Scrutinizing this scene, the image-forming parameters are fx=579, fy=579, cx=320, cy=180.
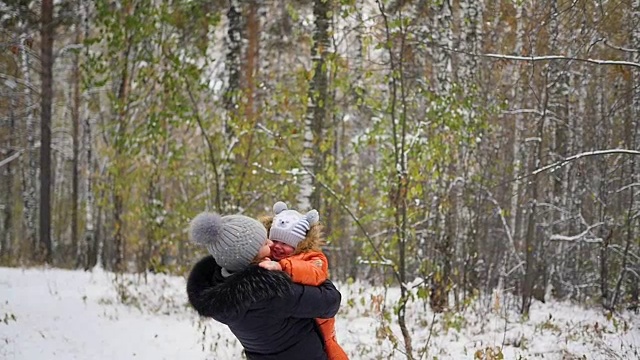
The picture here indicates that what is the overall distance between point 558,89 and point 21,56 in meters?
18.2

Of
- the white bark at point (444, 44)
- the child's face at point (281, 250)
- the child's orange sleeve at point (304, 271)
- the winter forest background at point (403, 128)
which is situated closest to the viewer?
the child's orange sleeve at point (304, 271)

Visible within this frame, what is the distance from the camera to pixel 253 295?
2.68 meters

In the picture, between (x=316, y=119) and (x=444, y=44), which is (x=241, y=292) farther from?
(x=444, y=44)

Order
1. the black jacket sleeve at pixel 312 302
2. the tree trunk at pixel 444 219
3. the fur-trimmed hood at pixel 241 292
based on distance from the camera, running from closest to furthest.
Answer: the fur-trimmed hood at pixel 241 292 < the black jacket sleeve at pixel 312 302 < the tree trunk at pixel 444 219

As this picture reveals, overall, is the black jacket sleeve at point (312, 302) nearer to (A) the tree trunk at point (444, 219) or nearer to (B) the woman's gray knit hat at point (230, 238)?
(B) the woman's gray knit hat at point (230, 238)

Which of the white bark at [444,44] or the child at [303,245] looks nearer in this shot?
the child at [303,245]

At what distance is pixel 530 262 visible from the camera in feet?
31.6

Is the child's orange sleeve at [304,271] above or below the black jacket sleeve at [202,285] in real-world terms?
above

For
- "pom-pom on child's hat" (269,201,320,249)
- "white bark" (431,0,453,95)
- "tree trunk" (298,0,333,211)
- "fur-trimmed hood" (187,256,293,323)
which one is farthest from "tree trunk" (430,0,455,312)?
"fur-trimmed hood" (187,256,293,323)

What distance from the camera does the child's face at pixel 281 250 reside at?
329 centimetres

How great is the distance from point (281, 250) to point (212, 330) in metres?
5.47

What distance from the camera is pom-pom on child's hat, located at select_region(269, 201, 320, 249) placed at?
10.6 ft

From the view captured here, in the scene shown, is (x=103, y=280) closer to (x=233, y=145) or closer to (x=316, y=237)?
(x=233, y=145)

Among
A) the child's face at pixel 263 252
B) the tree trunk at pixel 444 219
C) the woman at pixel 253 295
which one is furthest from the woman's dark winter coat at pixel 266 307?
the tree trunk at pixel 444 219
